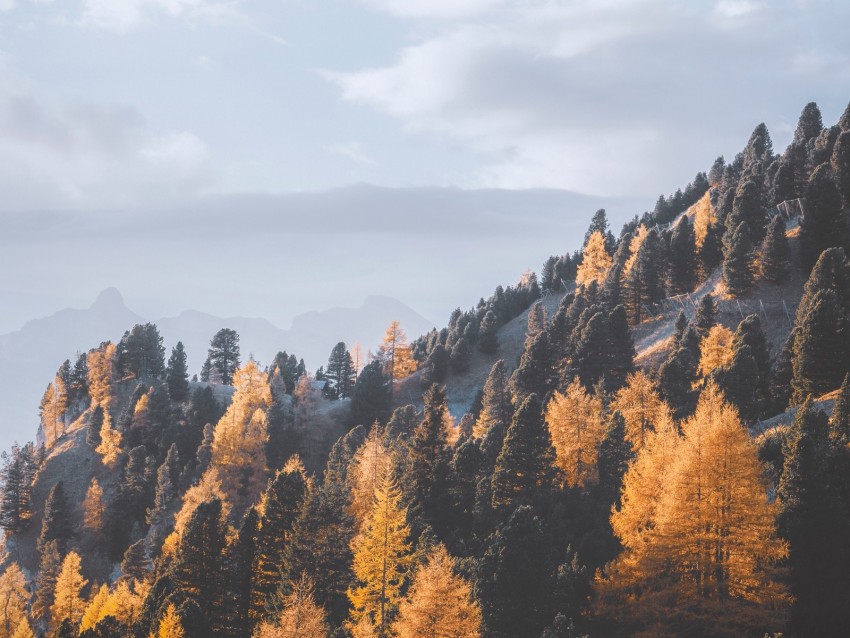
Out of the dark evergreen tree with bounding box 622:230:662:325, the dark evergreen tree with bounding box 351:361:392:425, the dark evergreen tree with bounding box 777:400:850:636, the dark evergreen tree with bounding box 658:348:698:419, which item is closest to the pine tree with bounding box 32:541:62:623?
the dark evergreen tree with bounding box 351:361:392:425

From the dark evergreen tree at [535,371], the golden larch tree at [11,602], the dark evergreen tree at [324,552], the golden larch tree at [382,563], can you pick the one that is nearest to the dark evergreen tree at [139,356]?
→ the golden larch tree at [11,602]

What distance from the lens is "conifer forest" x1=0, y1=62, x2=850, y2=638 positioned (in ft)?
106

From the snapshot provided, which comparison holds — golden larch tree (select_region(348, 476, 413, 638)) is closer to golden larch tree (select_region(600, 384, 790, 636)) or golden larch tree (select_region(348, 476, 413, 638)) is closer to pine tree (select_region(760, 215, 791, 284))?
golden larch tree (select_region(600, 384, 790, 636))

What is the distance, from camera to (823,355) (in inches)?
2292

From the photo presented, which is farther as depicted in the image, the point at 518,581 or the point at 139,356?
the point at 139,356

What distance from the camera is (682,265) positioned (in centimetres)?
10262

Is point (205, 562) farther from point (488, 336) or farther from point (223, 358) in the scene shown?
point (223, 358)

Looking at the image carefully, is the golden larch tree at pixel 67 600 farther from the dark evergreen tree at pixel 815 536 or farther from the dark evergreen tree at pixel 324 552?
the dark evergreen tree at pixel 815 536

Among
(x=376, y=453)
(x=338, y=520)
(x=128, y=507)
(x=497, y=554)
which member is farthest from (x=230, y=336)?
(x=497, y=554)

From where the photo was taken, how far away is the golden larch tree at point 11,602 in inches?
2812

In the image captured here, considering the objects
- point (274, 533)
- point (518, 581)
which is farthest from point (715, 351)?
point (274, 533)

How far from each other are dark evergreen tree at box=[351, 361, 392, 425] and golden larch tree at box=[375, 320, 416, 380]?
440 inches

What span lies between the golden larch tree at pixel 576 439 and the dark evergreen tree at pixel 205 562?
1154 inches

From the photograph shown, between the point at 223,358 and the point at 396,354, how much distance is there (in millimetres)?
45011
